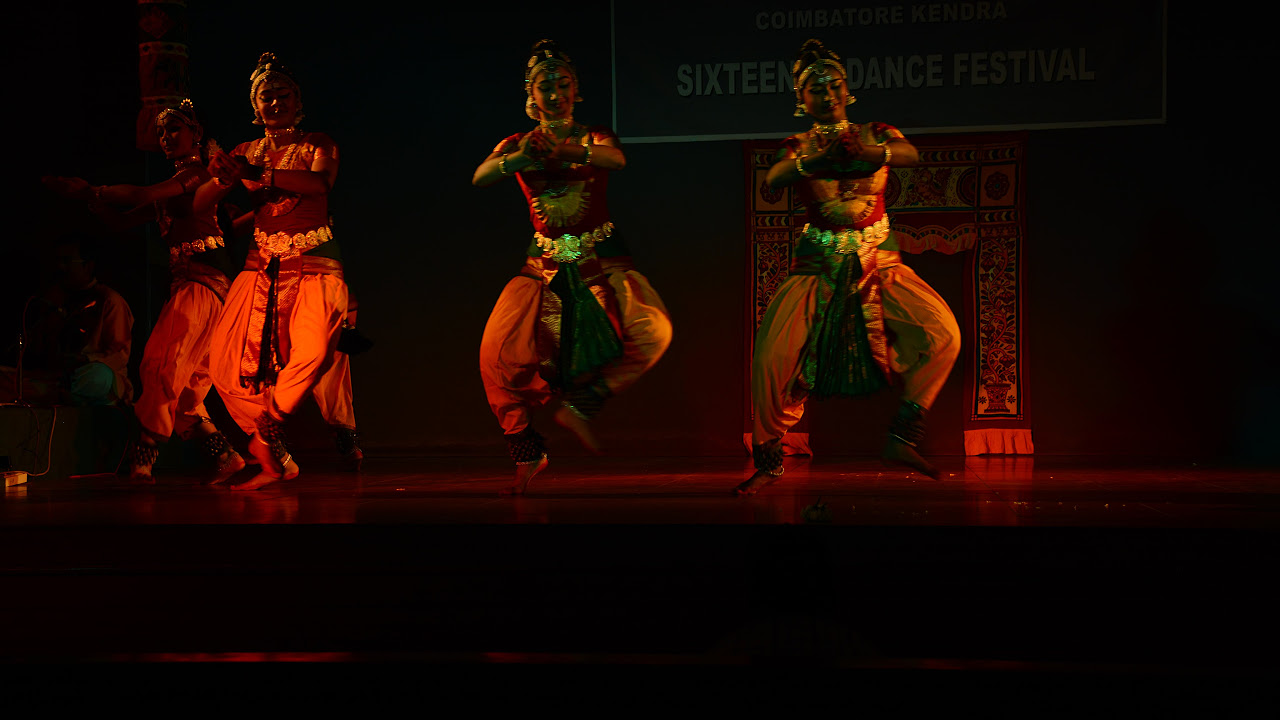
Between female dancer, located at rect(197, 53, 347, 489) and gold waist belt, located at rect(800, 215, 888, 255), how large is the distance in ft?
6.20

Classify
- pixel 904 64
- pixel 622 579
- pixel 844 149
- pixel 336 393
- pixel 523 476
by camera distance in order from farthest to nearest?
pixel 904 64, pixel 336 393, pixel 523 476, pixel 844 149, pixel 622 579

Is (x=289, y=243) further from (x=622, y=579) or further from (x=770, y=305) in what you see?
(x=622, y=579)

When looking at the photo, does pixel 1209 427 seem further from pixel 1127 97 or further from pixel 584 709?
pixel 584 709

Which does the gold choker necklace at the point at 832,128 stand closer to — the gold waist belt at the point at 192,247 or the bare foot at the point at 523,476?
the bare foot at the point at 523,476

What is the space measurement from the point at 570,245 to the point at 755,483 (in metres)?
1.05

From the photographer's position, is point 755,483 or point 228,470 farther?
point 228,470

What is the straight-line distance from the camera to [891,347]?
4.02m

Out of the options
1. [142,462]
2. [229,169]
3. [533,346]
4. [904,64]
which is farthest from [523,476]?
[904,64]

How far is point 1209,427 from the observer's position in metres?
5.91

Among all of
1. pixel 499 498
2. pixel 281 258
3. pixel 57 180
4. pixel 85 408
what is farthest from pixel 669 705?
pixel 85 408

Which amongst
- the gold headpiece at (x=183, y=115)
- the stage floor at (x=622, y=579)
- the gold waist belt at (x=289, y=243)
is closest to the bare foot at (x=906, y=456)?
the stage floor at (x=622, y=579)

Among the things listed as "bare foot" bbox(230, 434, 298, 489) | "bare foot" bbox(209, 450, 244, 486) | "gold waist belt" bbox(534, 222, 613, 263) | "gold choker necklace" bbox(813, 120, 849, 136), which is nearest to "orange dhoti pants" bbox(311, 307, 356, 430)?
"bare foot" bbox(209, 450, 244, 486)

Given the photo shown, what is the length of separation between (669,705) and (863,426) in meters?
4.96

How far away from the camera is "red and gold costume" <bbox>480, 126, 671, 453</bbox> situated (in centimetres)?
400
